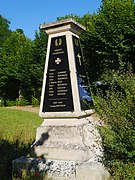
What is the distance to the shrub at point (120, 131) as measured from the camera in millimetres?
4133

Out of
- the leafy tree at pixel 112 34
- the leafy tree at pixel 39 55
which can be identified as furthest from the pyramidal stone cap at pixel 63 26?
the leafy tree at pixel 39 55

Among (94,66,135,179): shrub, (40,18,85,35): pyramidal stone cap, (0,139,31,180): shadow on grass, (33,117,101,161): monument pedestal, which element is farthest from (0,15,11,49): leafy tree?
(94,66,135,179): shrub

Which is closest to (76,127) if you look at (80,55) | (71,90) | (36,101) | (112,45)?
(71,90)

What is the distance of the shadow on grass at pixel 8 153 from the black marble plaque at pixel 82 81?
1923 millimetres

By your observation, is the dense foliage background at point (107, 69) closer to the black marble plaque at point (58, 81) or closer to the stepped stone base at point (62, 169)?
the stepped stone base at point (62, 169)

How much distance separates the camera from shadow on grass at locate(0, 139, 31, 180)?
501cm

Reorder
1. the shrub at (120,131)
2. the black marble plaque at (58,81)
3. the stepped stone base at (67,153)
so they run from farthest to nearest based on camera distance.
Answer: the black marble plaque at (58,81), the stepped stone base at (67,153), the shrub at (120,131)

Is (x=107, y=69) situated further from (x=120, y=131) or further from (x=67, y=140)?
(x=120, y=131)

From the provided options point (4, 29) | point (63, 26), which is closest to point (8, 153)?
point (63, 26)

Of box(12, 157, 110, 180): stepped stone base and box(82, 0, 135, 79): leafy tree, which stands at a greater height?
box(82, 0, 135, 79): leafy tree

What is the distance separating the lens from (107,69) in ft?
54.9

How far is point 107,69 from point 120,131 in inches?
500

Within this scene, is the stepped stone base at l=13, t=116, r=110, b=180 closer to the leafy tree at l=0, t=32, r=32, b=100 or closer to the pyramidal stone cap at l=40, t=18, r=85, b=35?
the pyramidal stone cap at l=40, t=18, r=85, b=35

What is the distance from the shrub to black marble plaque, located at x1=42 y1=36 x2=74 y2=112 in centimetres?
84
